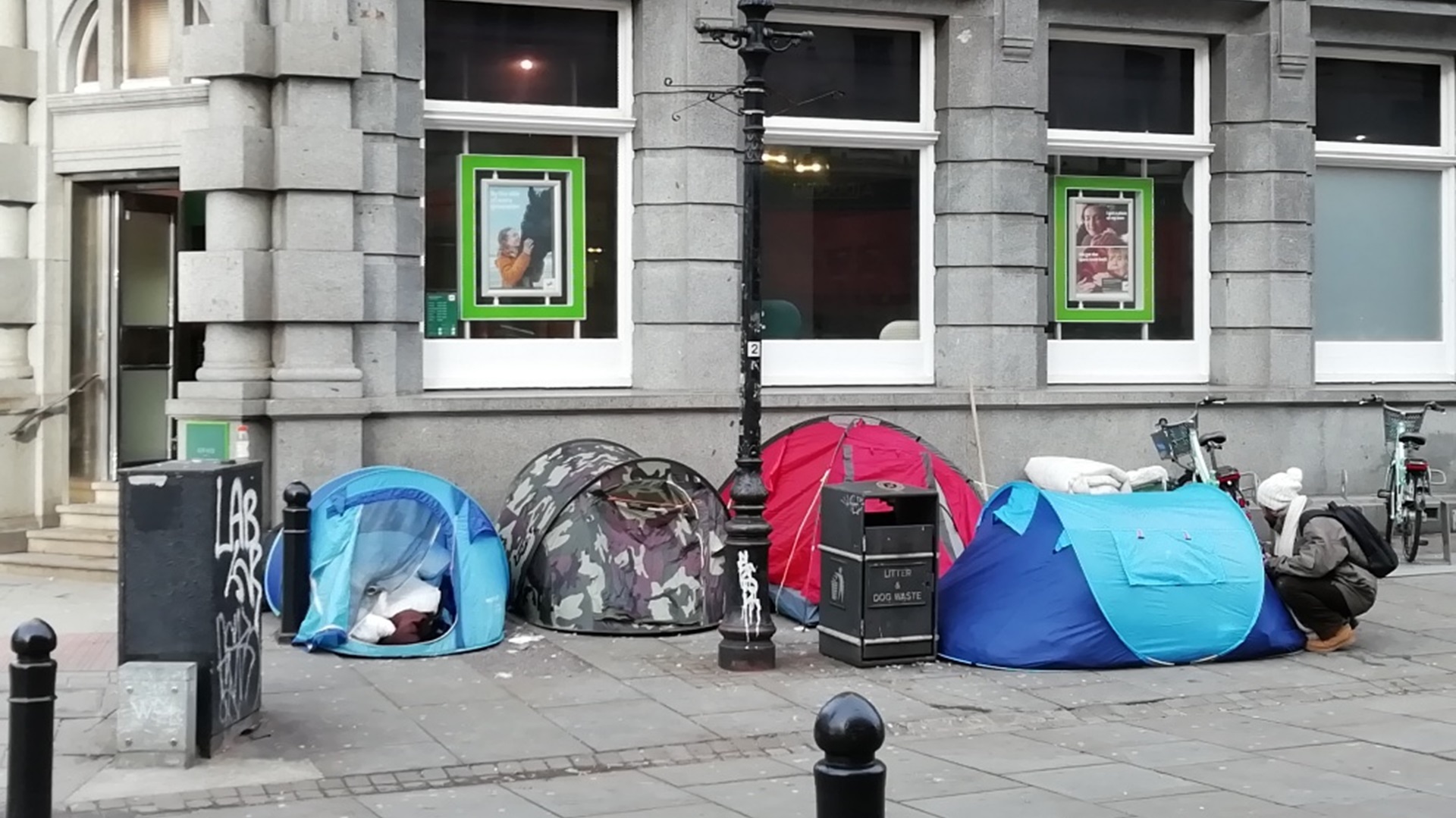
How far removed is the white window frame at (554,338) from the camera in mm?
15234

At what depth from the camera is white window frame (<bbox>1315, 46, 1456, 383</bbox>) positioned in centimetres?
1869

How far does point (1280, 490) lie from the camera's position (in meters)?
12.3

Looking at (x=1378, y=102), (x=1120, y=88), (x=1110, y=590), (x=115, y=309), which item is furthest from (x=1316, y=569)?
(x=115, y=309)

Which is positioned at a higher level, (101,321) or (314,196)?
(314,196)

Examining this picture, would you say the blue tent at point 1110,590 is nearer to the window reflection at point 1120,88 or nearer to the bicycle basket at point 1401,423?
the bicycle basket at point 1401,423

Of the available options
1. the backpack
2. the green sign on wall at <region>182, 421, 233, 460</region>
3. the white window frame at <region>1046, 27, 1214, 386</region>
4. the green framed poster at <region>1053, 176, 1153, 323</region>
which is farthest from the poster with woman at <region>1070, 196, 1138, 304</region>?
the green sign on wall at <region>182, 421, 233, 460</region>

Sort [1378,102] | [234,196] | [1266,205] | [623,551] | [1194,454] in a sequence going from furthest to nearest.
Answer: [1378,102] → [1266,205] → [1194,454] → [234,196] → [623,551]

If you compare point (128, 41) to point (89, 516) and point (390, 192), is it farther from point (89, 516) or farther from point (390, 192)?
point (89, 516)

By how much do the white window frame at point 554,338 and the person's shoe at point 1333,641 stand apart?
6.45 meters

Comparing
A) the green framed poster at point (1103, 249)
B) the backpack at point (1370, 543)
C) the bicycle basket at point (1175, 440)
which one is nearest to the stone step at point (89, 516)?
the green framed poster at point (1103, 249)

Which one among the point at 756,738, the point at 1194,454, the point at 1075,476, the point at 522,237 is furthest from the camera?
the point at 1194,454

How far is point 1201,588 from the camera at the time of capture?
11.9 m

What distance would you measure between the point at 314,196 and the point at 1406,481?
10.5 meters

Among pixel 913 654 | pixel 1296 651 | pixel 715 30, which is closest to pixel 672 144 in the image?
pixel 715 30
